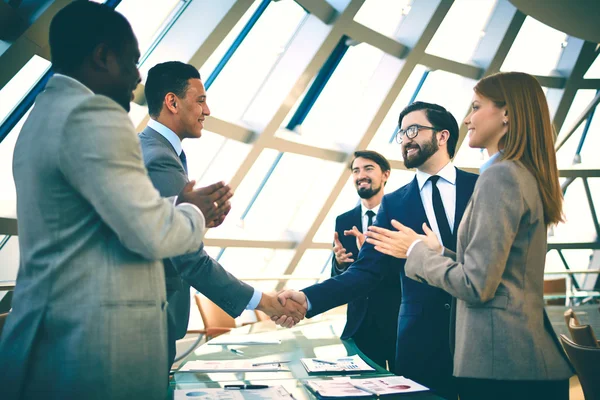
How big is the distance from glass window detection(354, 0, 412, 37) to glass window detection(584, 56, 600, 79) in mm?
5202

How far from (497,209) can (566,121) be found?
1295 centimetres

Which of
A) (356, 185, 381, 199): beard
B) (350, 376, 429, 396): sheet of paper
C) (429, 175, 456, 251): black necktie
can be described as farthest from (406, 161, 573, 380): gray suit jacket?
(356, 185, 381, 199): beard

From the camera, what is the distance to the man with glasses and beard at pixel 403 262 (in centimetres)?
214

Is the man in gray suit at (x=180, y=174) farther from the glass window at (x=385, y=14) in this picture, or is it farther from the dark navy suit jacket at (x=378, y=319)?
the glass window at (x=385, y=14)

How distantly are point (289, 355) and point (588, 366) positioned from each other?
4.37 feet

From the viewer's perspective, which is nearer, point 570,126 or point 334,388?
point 334,388

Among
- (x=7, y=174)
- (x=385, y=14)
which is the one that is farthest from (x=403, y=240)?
(x=385, y=14)

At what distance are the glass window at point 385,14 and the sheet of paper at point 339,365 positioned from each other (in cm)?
731

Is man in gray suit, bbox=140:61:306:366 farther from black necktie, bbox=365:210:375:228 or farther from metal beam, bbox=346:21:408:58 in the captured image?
metal beam, bbox=346:21:408:58

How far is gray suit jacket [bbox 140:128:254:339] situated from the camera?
2.09 meters

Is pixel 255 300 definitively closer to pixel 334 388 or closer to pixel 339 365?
pixel 339 365

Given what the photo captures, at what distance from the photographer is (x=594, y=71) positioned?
455 inches

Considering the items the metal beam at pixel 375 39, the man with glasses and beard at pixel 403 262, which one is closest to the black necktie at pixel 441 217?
the man with glasses and beard at pixel 403 262

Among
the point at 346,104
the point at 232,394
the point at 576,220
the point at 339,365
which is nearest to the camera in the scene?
the point at 232,394
